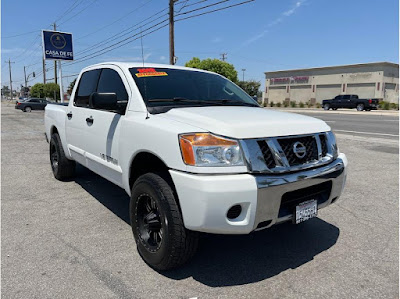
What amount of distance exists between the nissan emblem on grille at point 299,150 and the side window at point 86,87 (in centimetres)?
273

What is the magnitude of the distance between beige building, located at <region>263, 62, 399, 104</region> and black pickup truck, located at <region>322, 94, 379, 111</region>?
46.2 feet

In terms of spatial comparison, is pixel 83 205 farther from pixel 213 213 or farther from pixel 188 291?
pixel 213 213

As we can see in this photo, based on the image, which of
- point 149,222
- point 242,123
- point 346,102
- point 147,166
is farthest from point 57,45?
point 346,102

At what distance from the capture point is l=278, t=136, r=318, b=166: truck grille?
8.16 feet

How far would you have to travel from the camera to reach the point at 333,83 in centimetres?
5144

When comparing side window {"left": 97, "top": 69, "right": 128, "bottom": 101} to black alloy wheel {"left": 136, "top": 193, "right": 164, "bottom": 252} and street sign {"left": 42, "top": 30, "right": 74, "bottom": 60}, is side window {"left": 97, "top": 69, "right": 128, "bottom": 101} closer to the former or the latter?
black alloy wheel {"left": 136, "top": 193, "right": 164, "bottom": 252}

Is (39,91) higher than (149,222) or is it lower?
higher

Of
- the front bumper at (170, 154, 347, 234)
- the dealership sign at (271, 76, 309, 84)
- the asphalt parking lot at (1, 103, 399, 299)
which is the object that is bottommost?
the asphalt parking lot at (1, 103, 399, 299)

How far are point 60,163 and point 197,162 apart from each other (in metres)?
3.63

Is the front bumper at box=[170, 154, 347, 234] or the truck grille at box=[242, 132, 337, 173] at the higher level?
the truck grille at box=[242, 132, 337, 173]

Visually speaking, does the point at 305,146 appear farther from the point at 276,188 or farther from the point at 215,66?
the point at 215,66

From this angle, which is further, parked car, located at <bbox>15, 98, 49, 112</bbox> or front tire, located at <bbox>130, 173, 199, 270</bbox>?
parked car, located at <bbox>15, 98, 49, 112</bbox>

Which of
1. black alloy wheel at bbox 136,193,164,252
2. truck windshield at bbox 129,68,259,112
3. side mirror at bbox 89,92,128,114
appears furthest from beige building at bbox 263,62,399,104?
black alloy wheel at bbox 136,193,164,252

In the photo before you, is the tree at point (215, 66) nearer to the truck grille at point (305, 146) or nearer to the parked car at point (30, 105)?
the parked car at point (30, 105)
